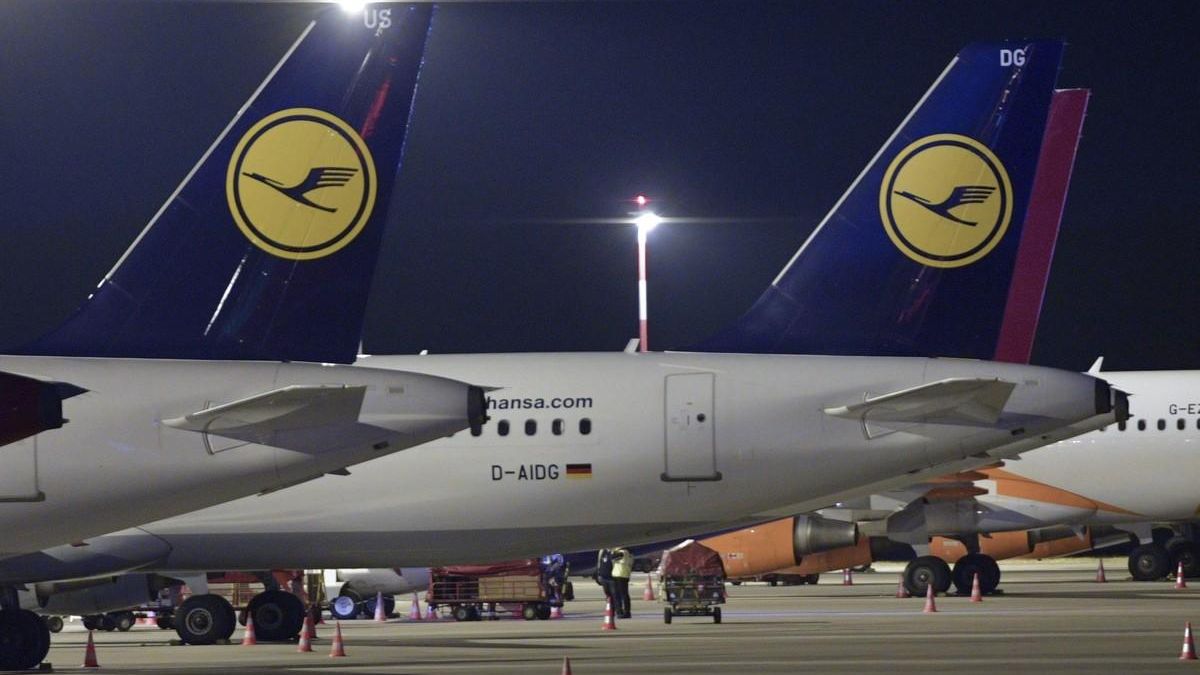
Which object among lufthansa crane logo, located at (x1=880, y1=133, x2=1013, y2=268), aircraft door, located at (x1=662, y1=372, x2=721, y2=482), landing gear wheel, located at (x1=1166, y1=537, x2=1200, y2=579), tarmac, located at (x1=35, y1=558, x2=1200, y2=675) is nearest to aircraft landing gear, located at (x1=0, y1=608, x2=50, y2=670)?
tarmac, located at (x1=35, y1=558, x2=1200, y2=675)

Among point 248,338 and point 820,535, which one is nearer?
point 248,338

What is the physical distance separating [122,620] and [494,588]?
22.7 ft

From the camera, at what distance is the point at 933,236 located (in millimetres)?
22547

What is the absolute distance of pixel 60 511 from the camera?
15242mm

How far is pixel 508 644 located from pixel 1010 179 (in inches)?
361

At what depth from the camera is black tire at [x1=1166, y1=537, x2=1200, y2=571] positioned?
1747 inches

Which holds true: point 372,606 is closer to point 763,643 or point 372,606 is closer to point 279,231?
point 763,643

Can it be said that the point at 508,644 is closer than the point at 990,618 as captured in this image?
Yes

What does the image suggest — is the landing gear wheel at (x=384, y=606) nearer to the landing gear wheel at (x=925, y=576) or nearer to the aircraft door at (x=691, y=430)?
the landing gear wheel at (x=925, y=576)

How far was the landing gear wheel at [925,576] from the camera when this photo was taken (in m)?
38.5

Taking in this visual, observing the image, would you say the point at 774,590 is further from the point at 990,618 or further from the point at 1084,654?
the point at 1084,654

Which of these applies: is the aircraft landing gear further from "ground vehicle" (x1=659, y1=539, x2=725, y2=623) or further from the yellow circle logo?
"ground vehicle" (x1=659, y1=539, x2=725, y2=623)

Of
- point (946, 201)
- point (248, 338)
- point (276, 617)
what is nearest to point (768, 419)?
point (946, 201)

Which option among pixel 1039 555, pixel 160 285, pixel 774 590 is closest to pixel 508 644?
pixel 160 285
